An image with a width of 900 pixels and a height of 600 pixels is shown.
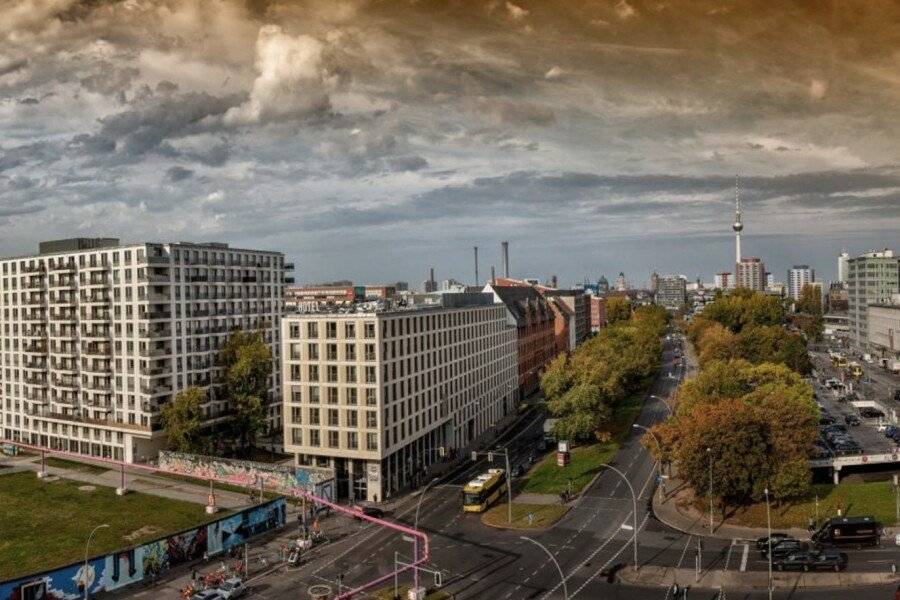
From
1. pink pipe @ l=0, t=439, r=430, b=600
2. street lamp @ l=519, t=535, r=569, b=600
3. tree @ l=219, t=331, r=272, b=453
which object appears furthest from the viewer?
tree @ l=219, t=331, r=272, b=453

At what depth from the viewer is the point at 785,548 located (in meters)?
66.1

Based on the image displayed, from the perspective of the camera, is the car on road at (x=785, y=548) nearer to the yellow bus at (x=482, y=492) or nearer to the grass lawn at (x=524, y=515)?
the grass lawn at (x=524, y=515)

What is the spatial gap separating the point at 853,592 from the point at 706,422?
2311cm

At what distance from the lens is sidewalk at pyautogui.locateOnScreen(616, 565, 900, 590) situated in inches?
2376

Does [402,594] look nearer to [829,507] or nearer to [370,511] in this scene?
[370,511]

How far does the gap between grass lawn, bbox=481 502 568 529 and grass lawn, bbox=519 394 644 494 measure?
268 inches

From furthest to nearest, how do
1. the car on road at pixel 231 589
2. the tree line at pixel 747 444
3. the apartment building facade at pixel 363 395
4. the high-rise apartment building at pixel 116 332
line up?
1. the high-rise apartment building at pixel 116 332
2. the apartment building facade at pixel 363 395
3. the tree line at pixel 747 444
4. the car on road at pixel 231 589

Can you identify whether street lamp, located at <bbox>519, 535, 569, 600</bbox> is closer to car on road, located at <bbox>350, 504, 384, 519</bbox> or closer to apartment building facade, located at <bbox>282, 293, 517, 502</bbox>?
car on road, located at <bbox>350, 504, 384, 519</bbox>

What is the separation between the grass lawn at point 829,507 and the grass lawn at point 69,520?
61356mm

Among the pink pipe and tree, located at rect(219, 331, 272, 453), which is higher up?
tree, located at rect(219, 331, 272, 453)

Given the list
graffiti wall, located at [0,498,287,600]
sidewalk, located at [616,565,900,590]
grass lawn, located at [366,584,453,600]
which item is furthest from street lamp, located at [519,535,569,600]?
graffiti wall, located at [0,498,287,600]

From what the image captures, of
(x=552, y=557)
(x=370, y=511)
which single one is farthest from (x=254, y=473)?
(x=552, y=557)

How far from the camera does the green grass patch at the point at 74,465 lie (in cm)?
10731

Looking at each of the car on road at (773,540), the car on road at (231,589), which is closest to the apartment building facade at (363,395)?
the car on road at (231,589)
